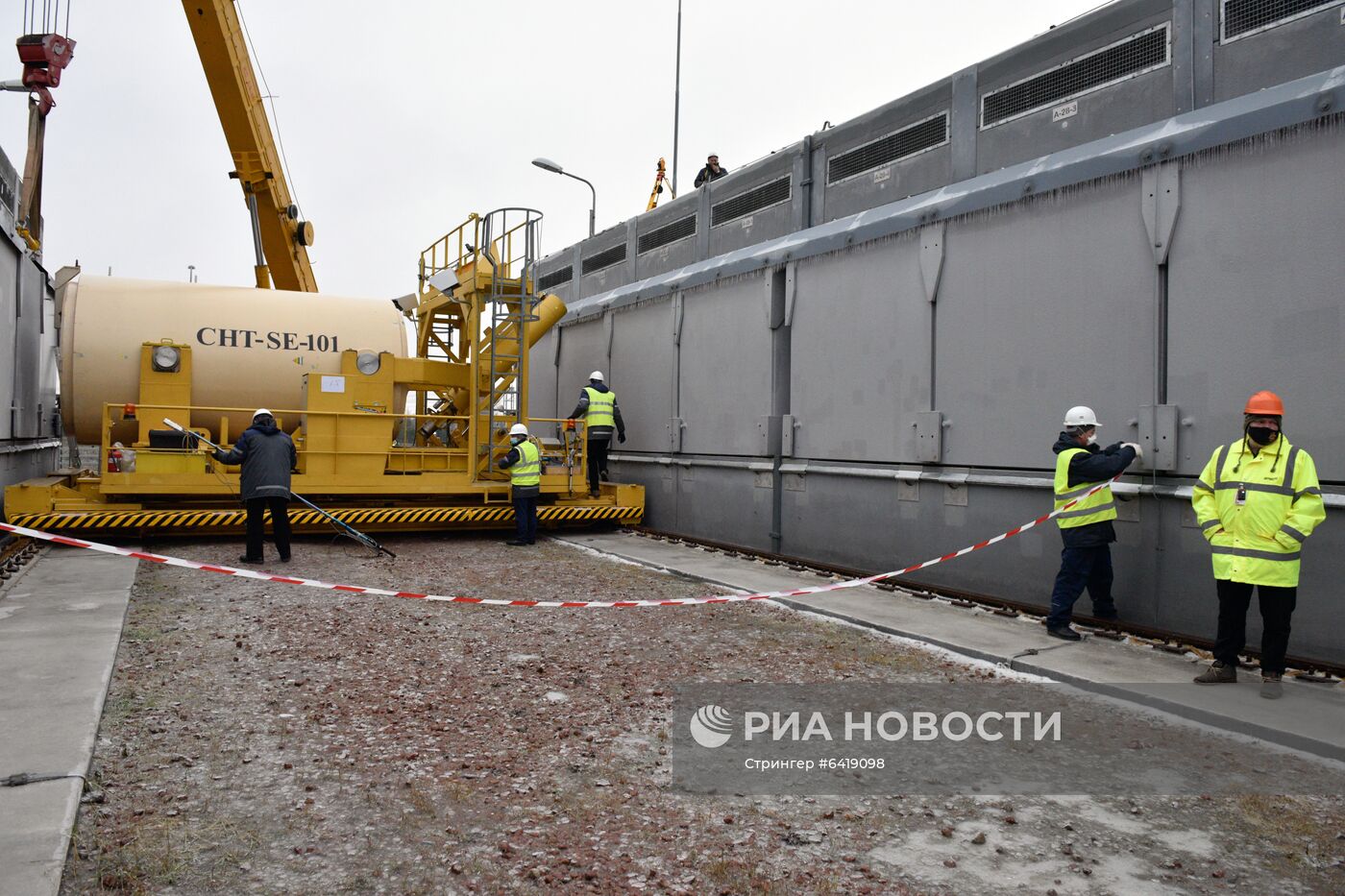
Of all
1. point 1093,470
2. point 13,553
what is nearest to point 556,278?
point 13,553

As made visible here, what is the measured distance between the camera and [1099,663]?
19.4 feet

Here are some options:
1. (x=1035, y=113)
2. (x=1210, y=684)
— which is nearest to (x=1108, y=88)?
(x=1035, y=113)

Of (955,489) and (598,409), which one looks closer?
(955,489)

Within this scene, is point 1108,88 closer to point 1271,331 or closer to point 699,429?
point 1271,331

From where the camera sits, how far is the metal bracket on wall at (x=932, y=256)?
8641 millimetres

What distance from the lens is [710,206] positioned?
505 inches

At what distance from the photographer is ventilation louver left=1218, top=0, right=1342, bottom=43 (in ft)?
20.2

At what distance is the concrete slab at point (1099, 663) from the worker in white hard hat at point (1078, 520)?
1.05 ft

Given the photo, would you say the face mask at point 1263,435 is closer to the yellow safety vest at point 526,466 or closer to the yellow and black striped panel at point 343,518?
the yellow safety vest at point 526,466

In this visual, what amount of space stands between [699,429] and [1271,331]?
738 centimetres

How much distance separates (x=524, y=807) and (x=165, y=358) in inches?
392

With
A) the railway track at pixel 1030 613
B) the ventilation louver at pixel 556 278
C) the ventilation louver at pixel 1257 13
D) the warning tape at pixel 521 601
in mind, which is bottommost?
the railway track at pixel 1030 613

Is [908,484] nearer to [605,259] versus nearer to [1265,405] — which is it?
[1265,405]

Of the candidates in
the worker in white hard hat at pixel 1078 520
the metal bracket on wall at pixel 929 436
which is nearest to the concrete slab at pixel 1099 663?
the worker in white hard hat at pixel 1078 520
